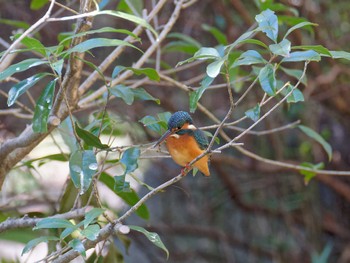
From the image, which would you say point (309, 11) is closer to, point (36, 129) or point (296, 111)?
point (296, 111)

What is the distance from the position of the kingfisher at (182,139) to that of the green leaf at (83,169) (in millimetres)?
266

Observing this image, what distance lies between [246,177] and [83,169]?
8.53 ft

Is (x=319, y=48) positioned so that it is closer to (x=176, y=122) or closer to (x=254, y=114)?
(x=254, y=114)

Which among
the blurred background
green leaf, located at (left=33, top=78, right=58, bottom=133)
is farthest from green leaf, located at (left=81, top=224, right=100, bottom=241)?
the blurred background

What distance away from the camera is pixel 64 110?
4.86ft

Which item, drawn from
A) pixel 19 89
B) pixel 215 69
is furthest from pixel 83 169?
pixel 215 69

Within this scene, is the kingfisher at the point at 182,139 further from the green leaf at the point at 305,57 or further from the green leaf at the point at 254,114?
the green leaf at the point at 305,57

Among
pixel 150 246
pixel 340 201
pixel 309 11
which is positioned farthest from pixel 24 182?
pixel 340 201

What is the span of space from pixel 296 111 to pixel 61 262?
231 centimetres

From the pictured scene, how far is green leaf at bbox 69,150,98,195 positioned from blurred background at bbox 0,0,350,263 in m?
1.84

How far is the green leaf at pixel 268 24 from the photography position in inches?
47.0

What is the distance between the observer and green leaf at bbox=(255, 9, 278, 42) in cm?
119

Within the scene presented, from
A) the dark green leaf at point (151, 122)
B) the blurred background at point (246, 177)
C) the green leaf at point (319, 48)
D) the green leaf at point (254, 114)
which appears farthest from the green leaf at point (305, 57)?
the blurred background at point (246, 177)

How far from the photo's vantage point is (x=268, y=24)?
123cm
